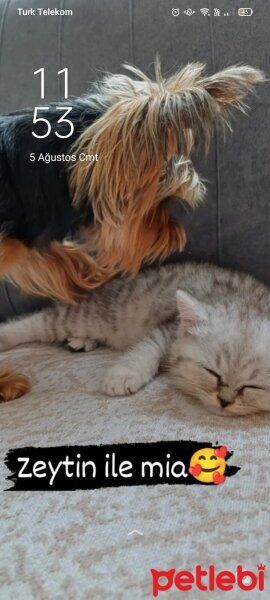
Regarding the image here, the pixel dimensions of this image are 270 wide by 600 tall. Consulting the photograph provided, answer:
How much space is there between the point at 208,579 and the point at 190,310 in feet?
1.57

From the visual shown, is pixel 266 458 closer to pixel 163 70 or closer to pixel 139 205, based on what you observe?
pixel 139 205

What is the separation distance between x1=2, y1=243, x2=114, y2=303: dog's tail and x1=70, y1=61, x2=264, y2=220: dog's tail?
0.45 feet

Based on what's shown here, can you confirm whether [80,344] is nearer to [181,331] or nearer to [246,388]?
[181,331]

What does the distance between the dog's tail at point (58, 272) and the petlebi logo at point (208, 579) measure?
0.59 m

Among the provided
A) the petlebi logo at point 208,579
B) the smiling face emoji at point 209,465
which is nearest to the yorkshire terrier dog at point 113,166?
the smiling face emoji at point 209,465

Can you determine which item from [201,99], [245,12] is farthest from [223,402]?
[245,12]

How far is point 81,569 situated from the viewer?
67 cm

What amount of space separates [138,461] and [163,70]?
28.9 inches

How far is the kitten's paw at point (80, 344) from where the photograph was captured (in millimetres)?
1284

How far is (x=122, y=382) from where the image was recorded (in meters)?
1.03

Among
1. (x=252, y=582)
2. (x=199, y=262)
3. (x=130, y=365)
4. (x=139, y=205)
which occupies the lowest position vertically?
(x=252, y=582)

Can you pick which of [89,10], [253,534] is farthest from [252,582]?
[89,10]

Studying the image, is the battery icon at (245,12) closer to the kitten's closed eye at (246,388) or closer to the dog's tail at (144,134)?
the dog's tail at (144,134)

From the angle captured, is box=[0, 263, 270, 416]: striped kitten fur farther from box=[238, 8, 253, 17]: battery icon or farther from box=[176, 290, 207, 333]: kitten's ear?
box=[238, 8, 253, 17]: battery icon
